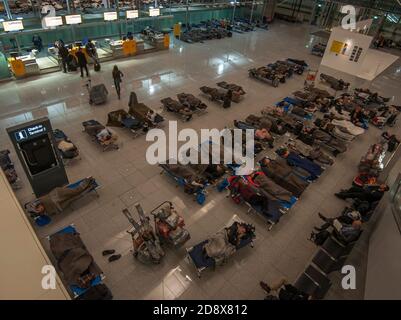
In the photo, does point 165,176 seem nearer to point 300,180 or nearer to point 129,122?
point 129,122

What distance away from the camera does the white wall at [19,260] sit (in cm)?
361

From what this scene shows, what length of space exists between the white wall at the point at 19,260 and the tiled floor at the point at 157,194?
70.4 inches

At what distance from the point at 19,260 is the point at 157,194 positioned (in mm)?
3974

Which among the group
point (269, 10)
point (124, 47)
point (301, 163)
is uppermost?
point (269, 10)

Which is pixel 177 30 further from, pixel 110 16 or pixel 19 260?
pixel 19 260

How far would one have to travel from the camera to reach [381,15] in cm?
2292

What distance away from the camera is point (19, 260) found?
399 cm

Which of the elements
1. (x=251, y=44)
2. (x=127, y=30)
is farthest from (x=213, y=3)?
(x=127, y=30)

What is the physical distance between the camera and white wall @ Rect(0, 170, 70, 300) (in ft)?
11.8

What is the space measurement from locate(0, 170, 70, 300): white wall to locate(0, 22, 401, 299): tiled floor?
1.79 meters

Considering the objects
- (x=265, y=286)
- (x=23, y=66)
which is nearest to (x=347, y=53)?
(x=265, y=286)

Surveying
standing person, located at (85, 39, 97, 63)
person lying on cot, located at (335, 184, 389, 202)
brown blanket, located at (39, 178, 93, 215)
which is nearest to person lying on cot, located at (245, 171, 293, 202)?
person lying on cot, located at (335, 184, 389, 202)
